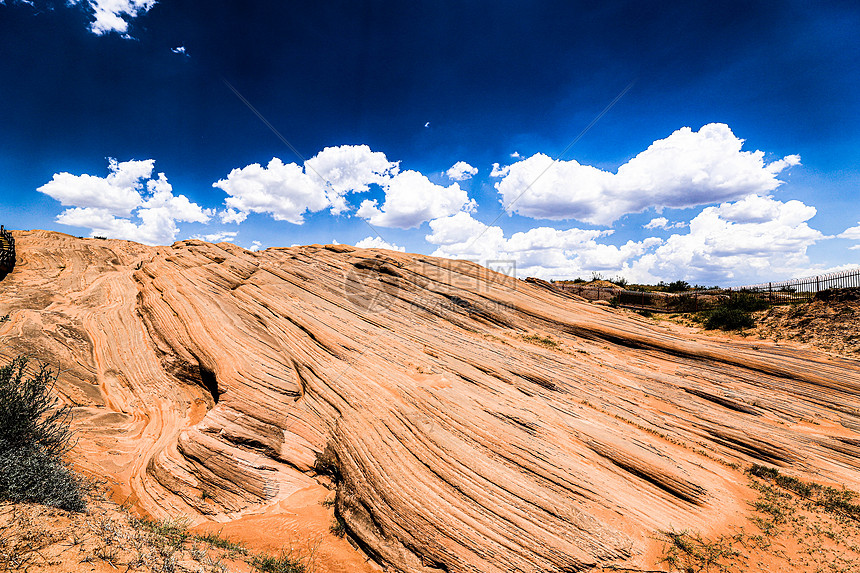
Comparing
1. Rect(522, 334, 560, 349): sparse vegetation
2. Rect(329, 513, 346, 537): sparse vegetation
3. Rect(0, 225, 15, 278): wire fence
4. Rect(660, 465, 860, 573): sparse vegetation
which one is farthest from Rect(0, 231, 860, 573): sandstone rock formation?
Rect(0, 225, 15, 278): wire fence

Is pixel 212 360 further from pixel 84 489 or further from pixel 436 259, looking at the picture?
pixel 436 259

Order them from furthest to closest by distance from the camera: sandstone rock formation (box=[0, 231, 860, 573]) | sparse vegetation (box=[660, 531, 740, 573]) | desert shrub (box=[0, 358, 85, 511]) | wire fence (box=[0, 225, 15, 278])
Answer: wire fence (box=[0, 225, 15, 278]) → sandstone rock formation (box=[0, 231, 860, 573]) → sparse vegetation (box=[660, 531, 740, 573]) → desert shrub (box=[0, 358, 85, 511])

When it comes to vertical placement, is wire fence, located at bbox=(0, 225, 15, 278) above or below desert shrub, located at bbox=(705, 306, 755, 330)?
above

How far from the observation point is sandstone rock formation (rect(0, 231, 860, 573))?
7.36 metres

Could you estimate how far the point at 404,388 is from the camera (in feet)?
36.4

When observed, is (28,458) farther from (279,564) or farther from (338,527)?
(338,527)

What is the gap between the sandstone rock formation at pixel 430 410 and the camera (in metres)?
7.36

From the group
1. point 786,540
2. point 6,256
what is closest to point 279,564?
point 786,540

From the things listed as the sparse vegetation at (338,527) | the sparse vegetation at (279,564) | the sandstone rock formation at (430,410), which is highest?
the sandstone rock formation at (430,410)

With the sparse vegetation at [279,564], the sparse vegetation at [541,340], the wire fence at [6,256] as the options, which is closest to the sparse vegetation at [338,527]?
the sparse vegetation at [279,564]

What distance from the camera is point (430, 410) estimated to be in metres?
10.1

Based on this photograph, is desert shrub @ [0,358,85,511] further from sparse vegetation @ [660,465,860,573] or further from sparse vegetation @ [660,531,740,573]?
sparse vegetation @ [660,465,860,573]

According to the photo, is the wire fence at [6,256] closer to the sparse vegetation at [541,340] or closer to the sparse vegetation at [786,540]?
the sparse vegetation at [541,340]

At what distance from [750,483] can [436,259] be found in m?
17.8
